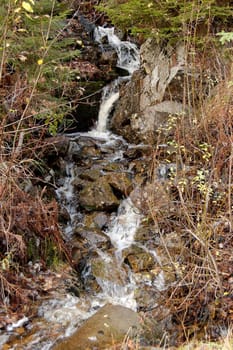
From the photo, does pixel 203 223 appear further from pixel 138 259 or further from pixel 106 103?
pixel 106 103

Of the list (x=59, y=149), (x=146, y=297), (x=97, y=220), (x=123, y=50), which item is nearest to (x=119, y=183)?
(x=97, y=220)

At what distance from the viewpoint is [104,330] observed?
158 inches

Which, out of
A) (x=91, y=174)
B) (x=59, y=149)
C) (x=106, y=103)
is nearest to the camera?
(x=91, y=174)

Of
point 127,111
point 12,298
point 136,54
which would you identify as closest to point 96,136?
point 127,111

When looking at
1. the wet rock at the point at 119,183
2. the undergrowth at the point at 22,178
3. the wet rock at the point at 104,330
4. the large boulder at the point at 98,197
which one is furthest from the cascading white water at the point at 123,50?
the wet rock at the point at 104,330

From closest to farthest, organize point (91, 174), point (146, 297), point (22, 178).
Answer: point (146, 297) < point (22, 178) < point (91, 174)

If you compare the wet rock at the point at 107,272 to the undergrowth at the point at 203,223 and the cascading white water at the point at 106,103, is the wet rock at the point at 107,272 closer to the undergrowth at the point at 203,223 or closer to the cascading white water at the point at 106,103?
the undergrowth at the point at 203,223

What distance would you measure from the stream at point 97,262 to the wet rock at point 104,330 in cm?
37

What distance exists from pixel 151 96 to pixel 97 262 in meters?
3.85

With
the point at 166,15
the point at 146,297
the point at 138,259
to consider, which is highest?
the point at 166,15

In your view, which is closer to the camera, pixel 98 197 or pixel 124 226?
pixel 124 226

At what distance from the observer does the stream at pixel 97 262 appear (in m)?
4.45

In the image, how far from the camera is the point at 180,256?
16.7 feet

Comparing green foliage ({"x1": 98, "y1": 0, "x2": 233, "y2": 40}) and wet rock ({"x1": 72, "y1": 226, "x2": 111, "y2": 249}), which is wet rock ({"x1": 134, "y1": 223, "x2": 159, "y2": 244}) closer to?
wet rock ({"x1": 72, "y1": 226, "x2": 111, "y2": 249})
